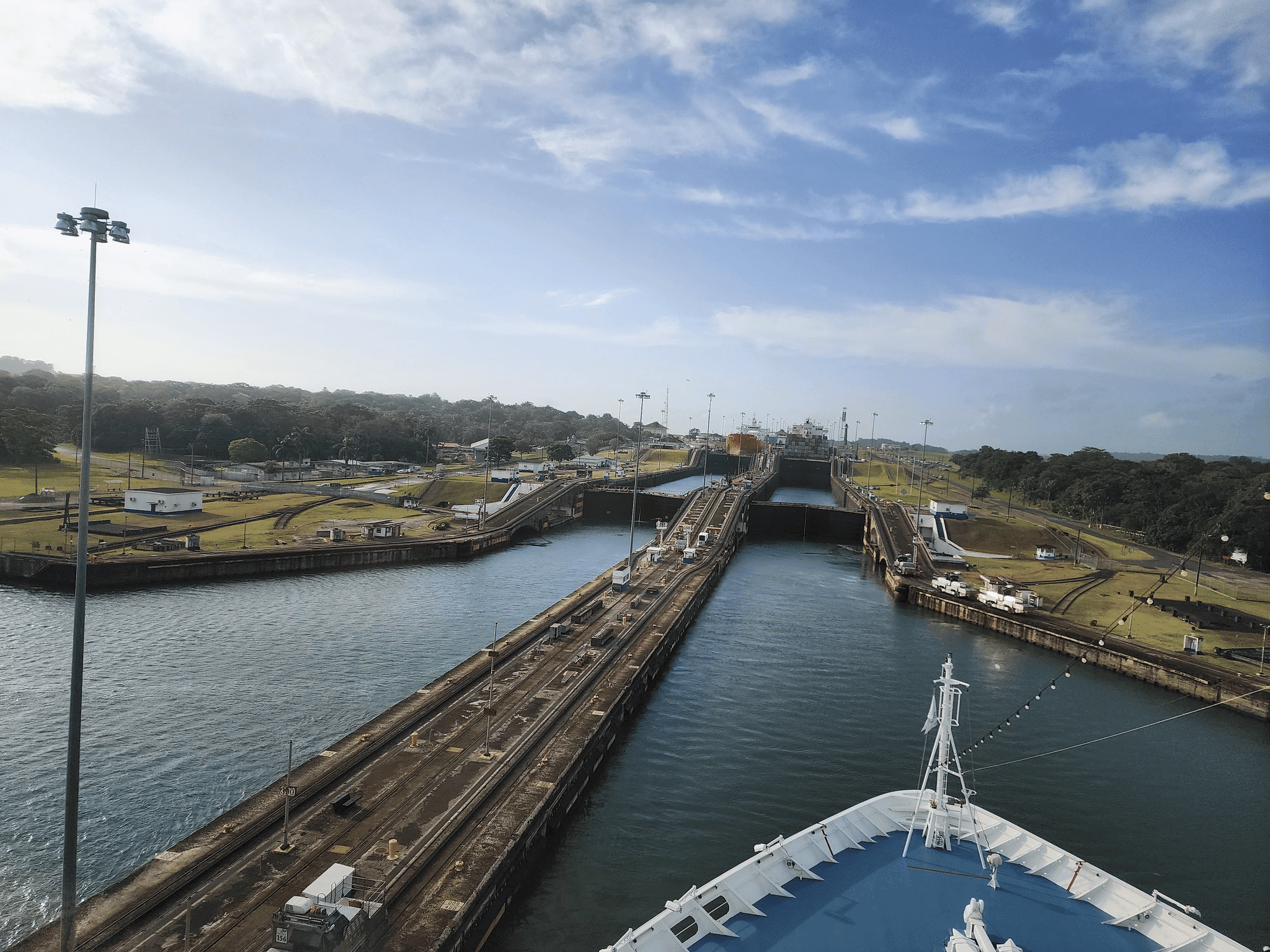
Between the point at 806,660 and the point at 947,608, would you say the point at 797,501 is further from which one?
the point at 806,660

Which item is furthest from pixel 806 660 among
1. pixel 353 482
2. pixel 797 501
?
pixel 797 501

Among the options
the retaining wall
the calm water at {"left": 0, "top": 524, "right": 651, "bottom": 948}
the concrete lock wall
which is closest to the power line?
the retaining wall

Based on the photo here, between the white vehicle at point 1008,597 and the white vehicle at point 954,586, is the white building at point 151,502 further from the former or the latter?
the white vehicle at point 1008,597

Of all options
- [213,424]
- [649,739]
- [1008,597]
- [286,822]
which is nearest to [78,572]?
[286,822]

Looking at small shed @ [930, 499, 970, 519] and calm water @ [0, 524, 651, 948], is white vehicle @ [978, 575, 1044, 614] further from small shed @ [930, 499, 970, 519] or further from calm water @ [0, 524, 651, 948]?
calm water @ [0, 524, 651, 948]

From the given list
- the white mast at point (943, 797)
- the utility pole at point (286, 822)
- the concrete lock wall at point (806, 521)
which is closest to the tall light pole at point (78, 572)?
the utility pole at point (286, 822)

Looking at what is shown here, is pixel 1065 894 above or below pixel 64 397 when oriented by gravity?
below
